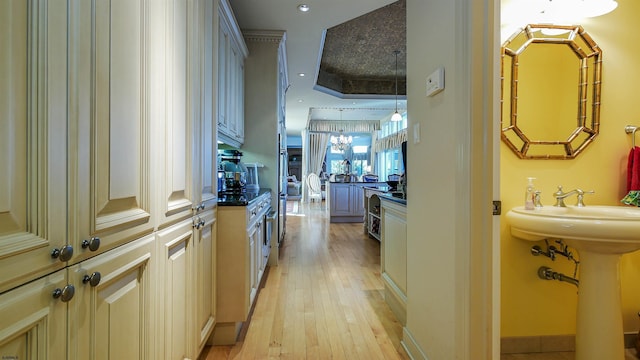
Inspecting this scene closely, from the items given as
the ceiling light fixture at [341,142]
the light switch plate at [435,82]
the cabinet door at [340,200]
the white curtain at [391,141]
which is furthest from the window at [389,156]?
the light switch plate at [435,82]

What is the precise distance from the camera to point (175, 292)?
1.24 metres

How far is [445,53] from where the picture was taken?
A: 52.6 inches

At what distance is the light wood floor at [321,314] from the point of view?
177cm

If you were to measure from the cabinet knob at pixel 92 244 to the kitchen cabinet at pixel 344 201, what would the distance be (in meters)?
5.79

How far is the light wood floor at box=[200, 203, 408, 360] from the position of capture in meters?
1.77

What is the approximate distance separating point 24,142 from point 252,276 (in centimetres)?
174

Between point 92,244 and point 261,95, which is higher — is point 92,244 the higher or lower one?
the lower one

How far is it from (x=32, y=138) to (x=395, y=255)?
6.91ft

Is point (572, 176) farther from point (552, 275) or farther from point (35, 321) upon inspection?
point (35, 321)

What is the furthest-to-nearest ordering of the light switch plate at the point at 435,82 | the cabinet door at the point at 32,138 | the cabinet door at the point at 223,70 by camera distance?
the cabinet door at the point at 223,70 → the light switch plate at the point at 435,82 → the cabinet door at the point at 32,138

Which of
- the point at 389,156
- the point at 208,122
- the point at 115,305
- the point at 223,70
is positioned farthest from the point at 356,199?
the point at 115,305

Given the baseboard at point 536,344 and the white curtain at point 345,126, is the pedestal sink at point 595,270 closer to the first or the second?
the baseboard at point 536,344

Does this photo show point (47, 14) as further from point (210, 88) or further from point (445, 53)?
point (445, 53)

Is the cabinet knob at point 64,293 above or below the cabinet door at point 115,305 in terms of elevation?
above
